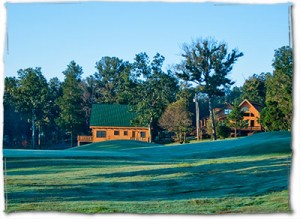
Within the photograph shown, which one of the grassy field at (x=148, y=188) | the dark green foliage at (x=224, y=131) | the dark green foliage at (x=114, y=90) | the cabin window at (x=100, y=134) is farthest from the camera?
the cabin window at (x=100, y=134)

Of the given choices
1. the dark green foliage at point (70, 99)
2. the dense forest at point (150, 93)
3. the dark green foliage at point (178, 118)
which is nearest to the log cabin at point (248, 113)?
the dense forest at point (150, 93)

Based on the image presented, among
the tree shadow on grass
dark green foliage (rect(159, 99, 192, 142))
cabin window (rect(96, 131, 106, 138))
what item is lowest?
the tree shadow on grass

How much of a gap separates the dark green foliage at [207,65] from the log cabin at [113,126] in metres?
5.63

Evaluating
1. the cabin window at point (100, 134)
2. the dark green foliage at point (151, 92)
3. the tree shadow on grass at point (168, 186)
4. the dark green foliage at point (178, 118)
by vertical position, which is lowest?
the tree shadow on grass at point (168, 186)

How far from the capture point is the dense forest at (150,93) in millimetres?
7438

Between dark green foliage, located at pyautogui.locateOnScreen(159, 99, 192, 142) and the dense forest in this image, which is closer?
the dense forest

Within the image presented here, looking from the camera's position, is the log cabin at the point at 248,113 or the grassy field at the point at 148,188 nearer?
the grassy field at the point at 148,188

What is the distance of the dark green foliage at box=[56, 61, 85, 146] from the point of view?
851 centimetres

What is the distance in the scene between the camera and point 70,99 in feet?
44.3

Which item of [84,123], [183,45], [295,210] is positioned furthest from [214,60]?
[84,123]

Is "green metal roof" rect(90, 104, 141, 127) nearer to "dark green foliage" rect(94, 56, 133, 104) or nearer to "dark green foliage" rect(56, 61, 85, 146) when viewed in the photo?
"dark green foliage" rect(94, 56, 133, 104)

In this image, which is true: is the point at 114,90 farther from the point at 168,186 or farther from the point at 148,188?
the point at 148,188

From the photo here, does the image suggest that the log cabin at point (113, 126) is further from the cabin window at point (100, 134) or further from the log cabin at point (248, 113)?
the log cabin at point (248, 113)

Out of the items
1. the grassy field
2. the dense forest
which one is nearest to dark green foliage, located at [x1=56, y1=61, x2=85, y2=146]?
the dense forest
